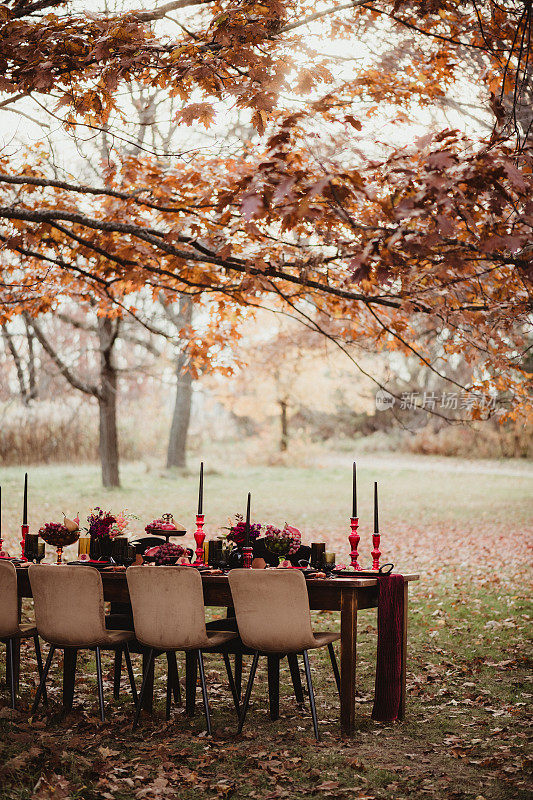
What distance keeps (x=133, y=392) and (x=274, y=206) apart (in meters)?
20.6

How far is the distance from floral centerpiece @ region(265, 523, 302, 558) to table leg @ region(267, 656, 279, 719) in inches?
23.7

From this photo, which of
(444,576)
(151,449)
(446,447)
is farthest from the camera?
(446,447)

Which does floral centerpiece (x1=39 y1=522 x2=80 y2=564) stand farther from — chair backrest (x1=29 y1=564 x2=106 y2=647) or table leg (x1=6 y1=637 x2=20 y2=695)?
table leg (x1=6 y1=637 x2=20 y2=695)

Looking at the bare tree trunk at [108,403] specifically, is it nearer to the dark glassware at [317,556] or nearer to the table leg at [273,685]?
the dark glassware at [317,556]

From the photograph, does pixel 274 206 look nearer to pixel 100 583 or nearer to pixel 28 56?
pixel 28 56

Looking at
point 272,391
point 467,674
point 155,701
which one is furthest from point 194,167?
point 272,391

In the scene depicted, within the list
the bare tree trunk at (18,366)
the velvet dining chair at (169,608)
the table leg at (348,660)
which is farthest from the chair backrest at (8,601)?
the bare tree trunk at (18,366)

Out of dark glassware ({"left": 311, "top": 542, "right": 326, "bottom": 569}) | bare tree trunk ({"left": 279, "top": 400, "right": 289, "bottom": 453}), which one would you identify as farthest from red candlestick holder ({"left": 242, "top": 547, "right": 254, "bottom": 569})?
bare tree trunk ({"left": 279, "top": 400, "right": 289, "bottom": 453})

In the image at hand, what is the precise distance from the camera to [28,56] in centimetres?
446

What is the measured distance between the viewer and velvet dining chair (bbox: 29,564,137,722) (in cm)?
472

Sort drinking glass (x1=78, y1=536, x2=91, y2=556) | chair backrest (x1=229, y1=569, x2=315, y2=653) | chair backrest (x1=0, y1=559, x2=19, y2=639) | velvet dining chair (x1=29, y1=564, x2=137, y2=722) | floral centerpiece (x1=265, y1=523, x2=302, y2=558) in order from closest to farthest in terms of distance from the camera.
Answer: chair backrest (x1=229, y1=569, x2=315, y2=653)
velvet dining chair (x1=29, y1=564, x2=137, y2=722)
floral centerpiece (x1=265, y1=523, x2=302, y2=558)
chair backrest (x1=0, y1=559, x2=19, y2=639)
drinking glass (x1=78, y1=536, x2=91, y2=556)

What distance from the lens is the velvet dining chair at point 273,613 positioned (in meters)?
4.44

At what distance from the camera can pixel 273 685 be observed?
4777 mm

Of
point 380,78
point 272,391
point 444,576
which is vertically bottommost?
point 444,576
